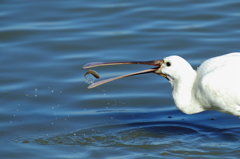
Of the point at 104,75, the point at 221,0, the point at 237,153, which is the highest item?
the point at 221,0

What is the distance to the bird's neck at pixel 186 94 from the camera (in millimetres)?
7342

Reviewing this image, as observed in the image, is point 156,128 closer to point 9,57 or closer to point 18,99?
point 18,99

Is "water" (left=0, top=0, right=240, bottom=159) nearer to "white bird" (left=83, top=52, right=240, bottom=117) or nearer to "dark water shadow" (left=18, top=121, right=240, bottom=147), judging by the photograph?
"dark water shadow" (left=18, top=121, right=240, bottom=147)

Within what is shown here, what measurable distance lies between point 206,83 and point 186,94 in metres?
0.47

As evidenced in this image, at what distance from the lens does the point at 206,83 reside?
702 cm

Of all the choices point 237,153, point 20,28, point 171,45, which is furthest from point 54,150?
point 20,28

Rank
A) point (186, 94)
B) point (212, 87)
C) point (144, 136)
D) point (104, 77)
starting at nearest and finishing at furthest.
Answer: point (212, 87)
point (186, 94)
point (144, 136)
point (104, 77)

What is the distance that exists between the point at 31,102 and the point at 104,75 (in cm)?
165

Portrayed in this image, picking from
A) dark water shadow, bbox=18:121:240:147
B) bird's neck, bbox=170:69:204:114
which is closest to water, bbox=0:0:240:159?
dark water shadow, bbox=18:121:240:147

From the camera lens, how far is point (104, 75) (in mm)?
9961

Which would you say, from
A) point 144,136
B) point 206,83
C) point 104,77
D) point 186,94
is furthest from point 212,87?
point 104,77

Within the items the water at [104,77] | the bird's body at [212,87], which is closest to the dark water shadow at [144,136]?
the water at [104,77]

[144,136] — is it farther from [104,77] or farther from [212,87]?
[104,77]

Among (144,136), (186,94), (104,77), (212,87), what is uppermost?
(104,77)
